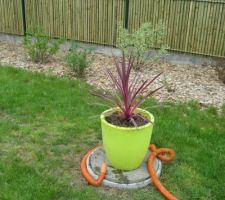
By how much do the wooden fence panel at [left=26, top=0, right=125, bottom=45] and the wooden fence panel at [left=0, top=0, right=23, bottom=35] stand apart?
270mm

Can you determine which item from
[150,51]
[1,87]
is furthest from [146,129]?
[150,51]

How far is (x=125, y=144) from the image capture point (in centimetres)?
331

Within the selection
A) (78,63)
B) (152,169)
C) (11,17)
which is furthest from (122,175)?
(11,17)

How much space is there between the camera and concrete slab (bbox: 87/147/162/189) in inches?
133

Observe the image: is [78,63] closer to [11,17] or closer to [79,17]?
[79,17]

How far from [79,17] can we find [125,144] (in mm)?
5218

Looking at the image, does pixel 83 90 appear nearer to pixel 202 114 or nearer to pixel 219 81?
pixel 202 114

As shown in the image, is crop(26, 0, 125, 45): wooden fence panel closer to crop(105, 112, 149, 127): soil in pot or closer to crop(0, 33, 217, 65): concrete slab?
crop(0, 33, 217, 65): concrete slab

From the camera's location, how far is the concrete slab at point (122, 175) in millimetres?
3377

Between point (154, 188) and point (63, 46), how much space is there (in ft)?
18.2

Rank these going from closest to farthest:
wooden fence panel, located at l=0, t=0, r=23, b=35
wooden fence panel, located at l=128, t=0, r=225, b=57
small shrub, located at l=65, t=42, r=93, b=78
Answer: small shrub, located at l=65, t=42, r=93, b=78, wooden fence panel, located at l=128, t=0, r=225, b=57, wooden fence panel, located at l=0, t=0, r=23, b=35

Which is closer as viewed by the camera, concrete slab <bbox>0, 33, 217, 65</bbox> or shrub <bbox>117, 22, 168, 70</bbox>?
shrub <bbox>117, 22, 168, 70</bbox>

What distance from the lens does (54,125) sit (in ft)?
15.0

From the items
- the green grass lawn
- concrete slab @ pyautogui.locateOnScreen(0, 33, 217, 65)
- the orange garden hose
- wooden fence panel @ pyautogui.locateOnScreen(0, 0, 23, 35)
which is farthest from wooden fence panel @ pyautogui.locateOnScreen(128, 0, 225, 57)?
the orange garden hose
